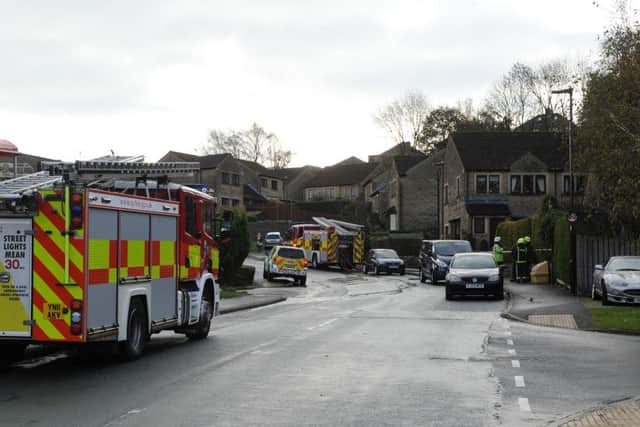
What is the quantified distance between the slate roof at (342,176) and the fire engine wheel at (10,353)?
11421 centimetres

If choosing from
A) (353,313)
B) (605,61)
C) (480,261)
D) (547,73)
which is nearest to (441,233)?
(547,73)

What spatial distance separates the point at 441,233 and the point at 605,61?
115ft

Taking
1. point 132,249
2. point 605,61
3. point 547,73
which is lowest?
point 132,249

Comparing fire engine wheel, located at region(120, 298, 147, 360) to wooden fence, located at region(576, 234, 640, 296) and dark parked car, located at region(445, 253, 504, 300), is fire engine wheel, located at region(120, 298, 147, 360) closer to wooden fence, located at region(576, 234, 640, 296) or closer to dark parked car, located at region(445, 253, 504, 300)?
dark parked car, located at region(445, 253, 504, 300)

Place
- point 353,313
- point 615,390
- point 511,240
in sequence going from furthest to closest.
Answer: point 511,240 → point 353,313 → point 615,390

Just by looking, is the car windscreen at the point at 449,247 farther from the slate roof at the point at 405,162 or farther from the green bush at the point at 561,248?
the slate roof at the point at 405,162

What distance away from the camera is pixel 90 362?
45.0ft

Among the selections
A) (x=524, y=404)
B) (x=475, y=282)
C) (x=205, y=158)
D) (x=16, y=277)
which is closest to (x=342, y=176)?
(x=205, y=158)

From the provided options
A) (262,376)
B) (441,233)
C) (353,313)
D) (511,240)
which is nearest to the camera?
(262,376)

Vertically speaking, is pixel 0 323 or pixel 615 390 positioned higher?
pixel 0 323

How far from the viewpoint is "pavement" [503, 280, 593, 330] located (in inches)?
851

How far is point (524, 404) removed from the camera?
10211 millimetres

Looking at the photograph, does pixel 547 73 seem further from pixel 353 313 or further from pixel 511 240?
pixel 353 313

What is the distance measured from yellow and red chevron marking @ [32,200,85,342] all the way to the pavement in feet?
40.2
